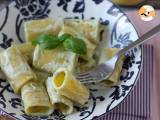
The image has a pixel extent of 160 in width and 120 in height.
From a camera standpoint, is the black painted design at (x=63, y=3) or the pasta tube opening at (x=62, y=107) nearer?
the pasta tube opening at (x=62, y=107)

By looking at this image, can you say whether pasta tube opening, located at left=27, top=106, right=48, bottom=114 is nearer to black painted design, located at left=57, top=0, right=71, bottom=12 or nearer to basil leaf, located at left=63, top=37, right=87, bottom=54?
basil leaf, located at left=63, top=37, right=87, bottom=54

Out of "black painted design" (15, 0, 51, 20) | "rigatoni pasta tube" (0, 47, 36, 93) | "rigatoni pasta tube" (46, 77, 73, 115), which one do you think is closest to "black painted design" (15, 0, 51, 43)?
"black painted design" (15, 0, 51, 20)

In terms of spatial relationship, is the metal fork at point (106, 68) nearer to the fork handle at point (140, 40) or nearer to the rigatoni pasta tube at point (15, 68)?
the fork handle at point (140, 40)

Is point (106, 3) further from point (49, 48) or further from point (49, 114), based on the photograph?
point (49, 114)

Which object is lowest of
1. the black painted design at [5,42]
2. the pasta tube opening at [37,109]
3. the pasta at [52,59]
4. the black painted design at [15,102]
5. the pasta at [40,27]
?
the pasta tube opening at [37,109]

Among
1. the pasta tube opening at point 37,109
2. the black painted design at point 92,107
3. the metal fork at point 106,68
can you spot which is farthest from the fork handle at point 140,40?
the pasta tube opening at point 37,109

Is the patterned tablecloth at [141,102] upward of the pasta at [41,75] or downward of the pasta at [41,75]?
downward

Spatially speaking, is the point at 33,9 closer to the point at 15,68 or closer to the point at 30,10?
the point at 30,10
